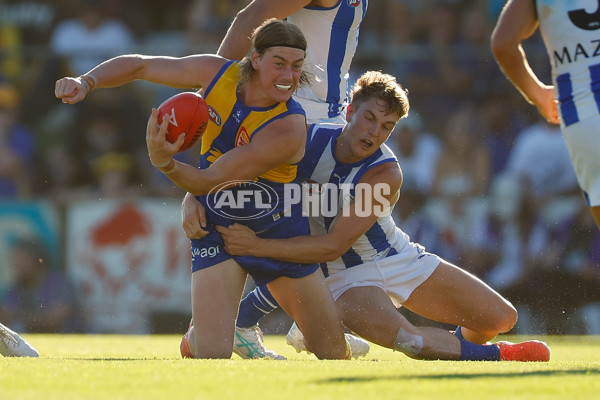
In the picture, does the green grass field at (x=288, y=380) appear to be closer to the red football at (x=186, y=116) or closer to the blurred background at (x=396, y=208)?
the red football at (x=186, y=116)

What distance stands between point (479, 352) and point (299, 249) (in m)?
1.25

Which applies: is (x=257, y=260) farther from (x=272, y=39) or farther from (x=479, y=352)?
(x=479, y=352)

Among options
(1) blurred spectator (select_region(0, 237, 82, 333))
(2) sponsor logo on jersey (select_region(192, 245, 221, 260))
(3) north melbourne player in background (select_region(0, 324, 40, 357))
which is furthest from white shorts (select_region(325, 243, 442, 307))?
(1) blurred spectator (select_region(0, 237, 82, 333))

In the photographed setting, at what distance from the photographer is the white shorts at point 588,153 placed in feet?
14.6

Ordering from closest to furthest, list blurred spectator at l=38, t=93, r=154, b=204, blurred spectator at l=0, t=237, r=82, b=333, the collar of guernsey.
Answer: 1. the collar of guernsey
2. blurred spectator at l=0, t=237, r=82, b=333
3. blurred spectator at l=38, t=93, r=154, b=204

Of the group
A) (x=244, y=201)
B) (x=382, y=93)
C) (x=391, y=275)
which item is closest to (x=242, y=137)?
(x=244, y=201)

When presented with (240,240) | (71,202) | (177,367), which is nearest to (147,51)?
(71,202)

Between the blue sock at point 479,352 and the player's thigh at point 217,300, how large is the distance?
1.36 metres

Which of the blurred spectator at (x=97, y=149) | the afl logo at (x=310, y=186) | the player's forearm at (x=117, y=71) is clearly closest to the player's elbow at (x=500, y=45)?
the afl logo at (x=310, y=186)

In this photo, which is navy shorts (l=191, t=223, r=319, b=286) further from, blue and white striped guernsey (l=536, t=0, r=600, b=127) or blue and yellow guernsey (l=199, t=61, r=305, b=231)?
blue and white striped guernsey (l=536, t=0, r=600, b=127)

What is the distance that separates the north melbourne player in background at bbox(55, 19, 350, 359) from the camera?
5102mm

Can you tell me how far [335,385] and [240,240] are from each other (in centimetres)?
184

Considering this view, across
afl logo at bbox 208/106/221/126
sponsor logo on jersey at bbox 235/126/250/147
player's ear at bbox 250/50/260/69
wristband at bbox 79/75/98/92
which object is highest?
player's ear at bbox 250/50/260/69

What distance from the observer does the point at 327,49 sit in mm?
6125
